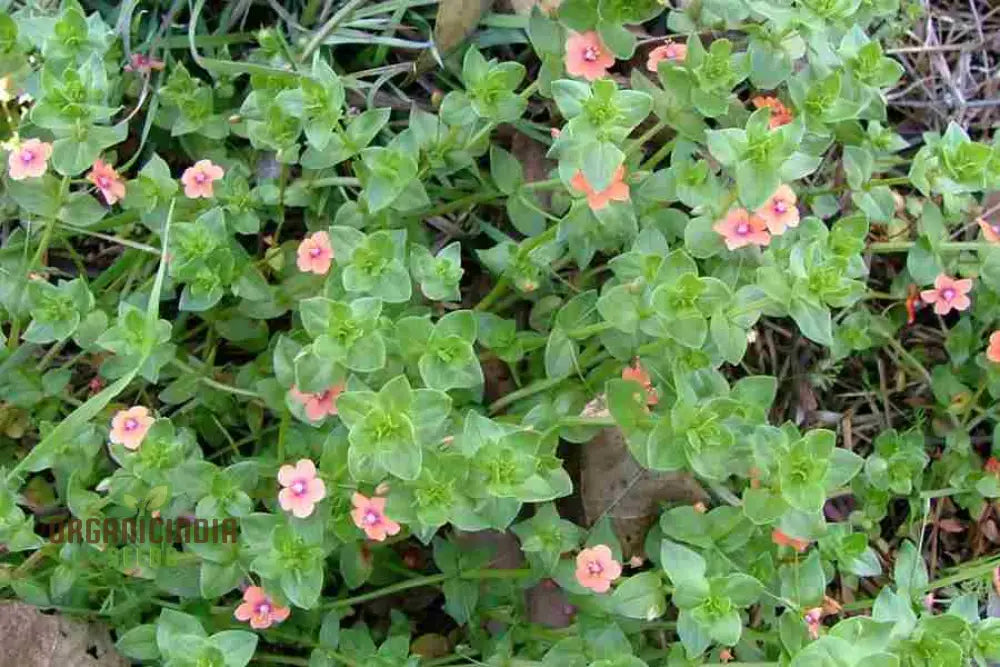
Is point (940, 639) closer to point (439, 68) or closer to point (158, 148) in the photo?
point (439, 68)

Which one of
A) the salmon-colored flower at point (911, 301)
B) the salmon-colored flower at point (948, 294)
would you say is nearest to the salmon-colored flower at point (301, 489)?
the salmon-colored flower at point (948, 294)

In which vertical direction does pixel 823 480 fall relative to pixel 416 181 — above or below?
below

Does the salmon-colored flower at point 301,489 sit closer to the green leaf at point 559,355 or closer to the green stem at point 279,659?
the green stem at point 279,659

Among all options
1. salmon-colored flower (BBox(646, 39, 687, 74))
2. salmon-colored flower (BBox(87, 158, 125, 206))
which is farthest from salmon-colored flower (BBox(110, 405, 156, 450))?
salmon-colored flower (BBox(646, 39, 687, 74))

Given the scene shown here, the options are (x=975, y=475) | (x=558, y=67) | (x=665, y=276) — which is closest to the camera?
(x=665, y=276)

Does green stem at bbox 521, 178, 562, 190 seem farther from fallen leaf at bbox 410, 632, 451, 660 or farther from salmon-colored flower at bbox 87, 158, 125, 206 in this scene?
fallen leaf at bbox 410, 632, 451, 660

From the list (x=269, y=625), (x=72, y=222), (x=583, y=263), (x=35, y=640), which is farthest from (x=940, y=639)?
(x=72, y=222)

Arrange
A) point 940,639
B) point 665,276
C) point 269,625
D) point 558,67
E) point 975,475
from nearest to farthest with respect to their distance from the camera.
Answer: point 940,639
point 665,276
point 269,625
point 558,67
point 975,475
